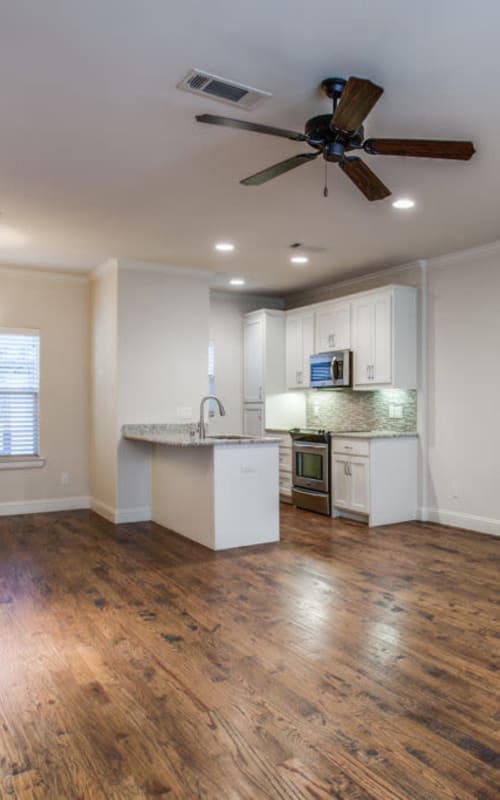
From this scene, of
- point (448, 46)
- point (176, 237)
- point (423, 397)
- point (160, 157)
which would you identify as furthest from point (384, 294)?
point (448, 46)

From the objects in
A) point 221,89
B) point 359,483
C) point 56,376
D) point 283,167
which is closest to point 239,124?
point 221,89

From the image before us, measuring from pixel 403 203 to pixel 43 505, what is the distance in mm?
5020

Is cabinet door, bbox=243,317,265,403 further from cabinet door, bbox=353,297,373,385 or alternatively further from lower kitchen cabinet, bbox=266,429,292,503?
cabinet door, bbox=353,297,373,385

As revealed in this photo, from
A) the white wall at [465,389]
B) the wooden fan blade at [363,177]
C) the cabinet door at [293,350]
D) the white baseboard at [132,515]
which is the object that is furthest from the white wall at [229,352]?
the wooden fan blade at [363,177]

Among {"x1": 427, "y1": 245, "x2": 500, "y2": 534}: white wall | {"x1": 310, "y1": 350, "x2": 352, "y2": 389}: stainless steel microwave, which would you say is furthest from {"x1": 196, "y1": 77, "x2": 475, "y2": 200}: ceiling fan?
{"x1": 310, "y1": 350, "x2": 352, "y2": 389}: stainless steel microwave

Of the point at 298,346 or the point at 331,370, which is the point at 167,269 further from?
the point at 331,370

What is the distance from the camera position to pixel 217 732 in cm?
222

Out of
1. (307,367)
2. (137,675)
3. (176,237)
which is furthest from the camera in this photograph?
(307,367)

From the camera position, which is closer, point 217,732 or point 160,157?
point 217,732

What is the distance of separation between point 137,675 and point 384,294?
15.4ft

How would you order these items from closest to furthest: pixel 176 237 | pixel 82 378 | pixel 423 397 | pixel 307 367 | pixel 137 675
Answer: pixel 137 675 → pixel 176 237 → pixel 423 397 → pixel 82 378 → pixel 307 367

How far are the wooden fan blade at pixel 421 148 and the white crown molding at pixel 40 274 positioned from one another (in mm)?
4753

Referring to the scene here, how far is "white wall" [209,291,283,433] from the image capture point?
8.15 metres

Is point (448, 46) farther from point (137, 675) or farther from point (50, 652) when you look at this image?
point (50, 652)
